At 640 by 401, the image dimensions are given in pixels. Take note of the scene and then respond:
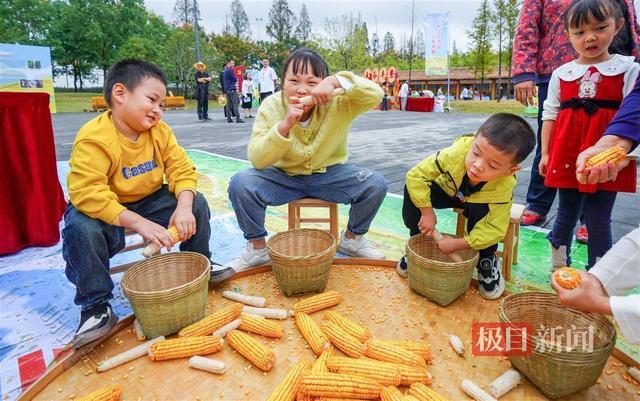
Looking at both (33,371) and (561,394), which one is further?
(33,371)

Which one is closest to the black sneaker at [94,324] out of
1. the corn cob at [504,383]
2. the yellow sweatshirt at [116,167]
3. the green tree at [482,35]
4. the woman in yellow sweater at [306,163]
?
the yellow sweatshirt at [116,167]

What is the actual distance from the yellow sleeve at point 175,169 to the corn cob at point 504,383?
77.5 inches

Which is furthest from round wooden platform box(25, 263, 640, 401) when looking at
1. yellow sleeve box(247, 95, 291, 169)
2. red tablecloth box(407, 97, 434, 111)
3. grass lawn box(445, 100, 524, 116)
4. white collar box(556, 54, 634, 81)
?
red tablecloth box(407, 97, 434, 111)

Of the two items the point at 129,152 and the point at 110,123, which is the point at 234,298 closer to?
the point at 129,152

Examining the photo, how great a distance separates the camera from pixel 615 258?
140 cm

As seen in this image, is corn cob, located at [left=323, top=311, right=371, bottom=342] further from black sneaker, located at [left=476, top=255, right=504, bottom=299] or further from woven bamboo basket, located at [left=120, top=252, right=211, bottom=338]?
black sneaker, located at [left=476, top=255, right=504, bottom=299]

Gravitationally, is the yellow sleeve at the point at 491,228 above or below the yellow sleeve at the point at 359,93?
below

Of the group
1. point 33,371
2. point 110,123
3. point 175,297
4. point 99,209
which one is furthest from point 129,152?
point 33,371

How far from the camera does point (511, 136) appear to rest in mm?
2113

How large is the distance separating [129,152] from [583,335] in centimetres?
259

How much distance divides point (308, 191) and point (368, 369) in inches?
59.8

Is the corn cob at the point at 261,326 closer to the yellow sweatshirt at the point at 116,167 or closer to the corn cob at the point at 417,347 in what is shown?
the corn cob at the point at 417,347

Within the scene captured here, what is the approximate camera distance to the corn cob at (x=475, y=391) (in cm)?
162

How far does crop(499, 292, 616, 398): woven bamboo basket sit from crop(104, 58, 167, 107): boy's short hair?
2303 mm
